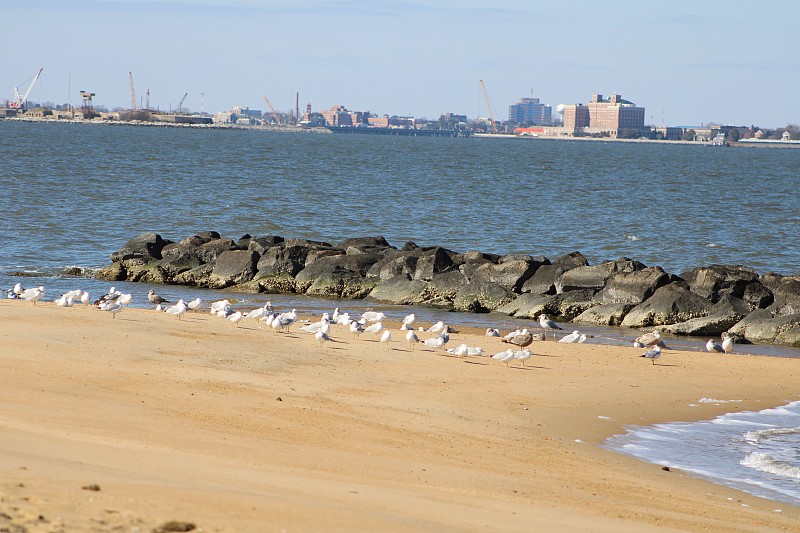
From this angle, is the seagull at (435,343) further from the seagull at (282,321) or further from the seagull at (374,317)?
the seagull at (282,321)

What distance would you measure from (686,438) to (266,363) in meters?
5.43

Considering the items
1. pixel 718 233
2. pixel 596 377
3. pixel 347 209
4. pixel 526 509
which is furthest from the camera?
pixel 347 209

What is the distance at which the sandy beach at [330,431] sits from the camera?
738cm

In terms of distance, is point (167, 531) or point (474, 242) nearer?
point (167, 531)

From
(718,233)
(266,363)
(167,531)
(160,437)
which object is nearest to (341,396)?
(266,363)

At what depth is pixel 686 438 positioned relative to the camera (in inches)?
503

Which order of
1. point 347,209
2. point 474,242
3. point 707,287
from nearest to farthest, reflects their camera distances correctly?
point 707,287 < point 474,242 < point 347,209

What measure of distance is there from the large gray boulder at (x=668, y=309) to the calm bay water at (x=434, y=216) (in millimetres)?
1062

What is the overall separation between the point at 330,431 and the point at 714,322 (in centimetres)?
1307

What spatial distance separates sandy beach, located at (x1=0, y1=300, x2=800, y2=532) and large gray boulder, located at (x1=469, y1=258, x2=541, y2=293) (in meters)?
7.21

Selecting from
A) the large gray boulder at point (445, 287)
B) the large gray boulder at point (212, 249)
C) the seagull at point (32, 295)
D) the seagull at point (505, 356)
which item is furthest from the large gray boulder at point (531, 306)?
the seagull at point (32, 295)

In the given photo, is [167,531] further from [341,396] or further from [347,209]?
[347,209]

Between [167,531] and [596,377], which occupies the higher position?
[167,531]

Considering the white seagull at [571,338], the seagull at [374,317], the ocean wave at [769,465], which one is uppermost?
the ocean wave at [769,465]
